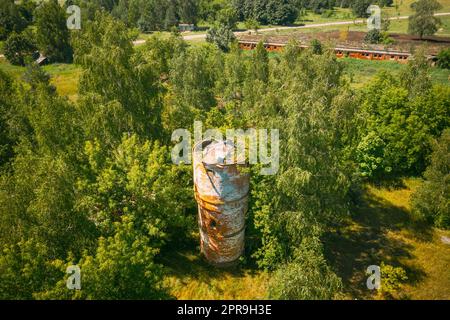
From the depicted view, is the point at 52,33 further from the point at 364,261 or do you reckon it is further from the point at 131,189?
the point at 364,261

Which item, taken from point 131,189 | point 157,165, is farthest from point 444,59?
point 131,189

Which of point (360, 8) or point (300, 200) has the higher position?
point (360, 8)

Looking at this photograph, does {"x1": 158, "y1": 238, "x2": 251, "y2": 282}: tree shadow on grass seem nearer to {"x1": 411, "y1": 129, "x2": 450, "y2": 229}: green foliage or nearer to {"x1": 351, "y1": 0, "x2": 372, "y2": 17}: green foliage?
{"x1": 411, "y1": 129, "x2": 450, "y2": 229}: green foliage

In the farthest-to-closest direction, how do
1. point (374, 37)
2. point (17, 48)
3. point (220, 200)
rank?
point (374, 37) → point (17, 48) → point (220, 200)

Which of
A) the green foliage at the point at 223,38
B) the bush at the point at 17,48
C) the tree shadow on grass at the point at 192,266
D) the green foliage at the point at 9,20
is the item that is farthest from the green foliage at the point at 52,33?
the tree shadow on grass at the point at 192,266

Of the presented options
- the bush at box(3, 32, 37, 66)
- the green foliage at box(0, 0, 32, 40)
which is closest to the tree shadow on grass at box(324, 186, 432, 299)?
the bush at box(3, 32, 37, 66)

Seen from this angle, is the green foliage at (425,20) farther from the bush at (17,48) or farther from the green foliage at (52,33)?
the bush at (17,48)

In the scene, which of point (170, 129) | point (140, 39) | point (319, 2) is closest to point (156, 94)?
point (170, 129)

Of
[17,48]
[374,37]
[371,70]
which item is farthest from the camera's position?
[374,37]
